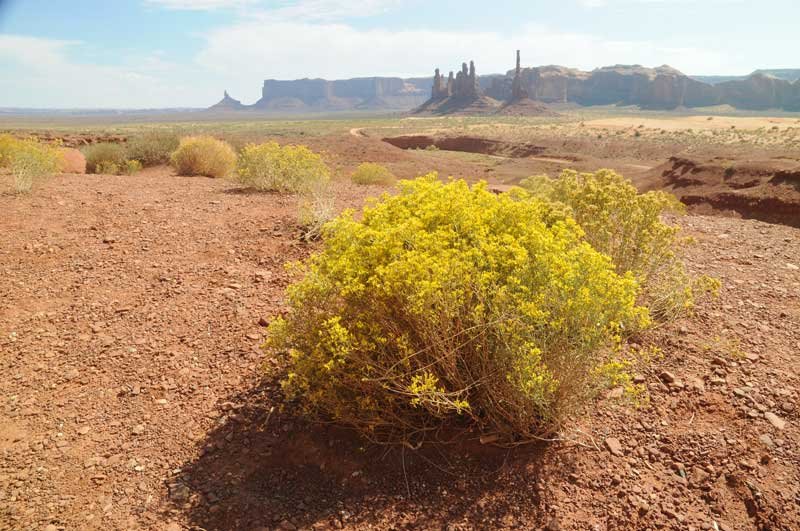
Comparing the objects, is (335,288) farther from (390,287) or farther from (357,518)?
(357,518)

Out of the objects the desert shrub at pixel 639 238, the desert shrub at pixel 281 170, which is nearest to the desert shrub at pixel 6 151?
the desert shrub at pixel 281 170

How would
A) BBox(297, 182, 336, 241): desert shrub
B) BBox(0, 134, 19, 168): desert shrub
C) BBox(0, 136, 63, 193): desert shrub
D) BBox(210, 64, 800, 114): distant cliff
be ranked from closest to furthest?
BBox(297, 182, 336, 241): desert shrub < BBox(0, 136, 63, 193): desert shrub < BBox(0, 134, 19, 168): desert shrub < BBox(210, 64, 800, 114): distant cliff

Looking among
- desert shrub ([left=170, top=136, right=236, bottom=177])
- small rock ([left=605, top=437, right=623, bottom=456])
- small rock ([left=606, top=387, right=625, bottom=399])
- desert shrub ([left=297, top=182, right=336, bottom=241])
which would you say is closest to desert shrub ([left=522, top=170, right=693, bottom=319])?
small rock ([left=606, top=387, right=625, bottom=399])

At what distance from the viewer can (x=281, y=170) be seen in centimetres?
825

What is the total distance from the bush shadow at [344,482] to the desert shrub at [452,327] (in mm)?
153

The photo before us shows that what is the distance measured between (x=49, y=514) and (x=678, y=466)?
11.1 feet

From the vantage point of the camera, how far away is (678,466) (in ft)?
10.1

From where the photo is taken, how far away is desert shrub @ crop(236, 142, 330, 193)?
26.5 ft

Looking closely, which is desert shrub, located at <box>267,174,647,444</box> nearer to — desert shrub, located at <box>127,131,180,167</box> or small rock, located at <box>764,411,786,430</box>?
small rock, located at <box>764,411,786,430</box>

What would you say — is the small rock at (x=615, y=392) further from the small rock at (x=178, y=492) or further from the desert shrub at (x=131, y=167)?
the desert shrub at (x=131, y=167)

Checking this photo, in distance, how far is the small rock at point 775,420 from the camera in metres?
3.27

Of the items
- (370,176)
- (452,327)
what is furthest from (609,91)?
(452,327)


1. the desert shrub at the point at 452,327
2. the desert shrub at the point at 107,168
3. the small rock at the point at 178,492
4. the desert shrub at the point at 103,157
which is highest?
the desert shrub at the point at 103,157

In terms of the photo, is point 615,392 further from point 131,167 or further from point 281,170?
point 131,167
